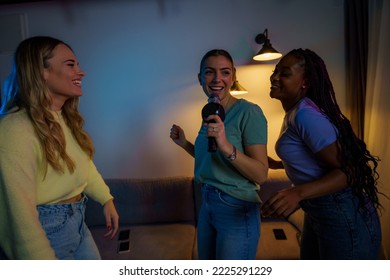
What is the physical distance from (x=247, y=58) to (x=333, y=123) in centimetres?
35

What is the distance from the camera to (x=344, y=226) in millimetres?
572

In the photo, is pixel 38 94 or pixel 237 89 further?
pixel 237 89

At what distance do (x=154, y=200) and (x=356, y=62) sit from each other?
0.85 metres

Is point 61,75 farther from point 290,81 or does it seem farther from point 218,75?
point 290,81

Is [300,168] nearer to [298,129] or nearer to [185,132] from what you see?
[298,129]

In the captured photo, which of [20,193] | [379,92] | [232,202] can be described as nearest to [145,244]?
[232,202]

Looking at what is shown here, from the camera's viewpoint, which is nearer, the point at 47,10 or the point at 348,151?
the point at 348,151

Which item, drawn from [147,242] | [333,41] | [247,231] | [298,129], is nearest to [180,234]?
[147,242]

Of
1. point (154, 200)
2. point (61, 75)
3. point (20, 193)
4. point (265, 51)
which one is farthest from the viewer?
point (154, 200)

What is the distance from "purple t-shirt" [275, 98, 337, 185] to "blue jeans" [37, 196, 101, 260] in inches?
20.9

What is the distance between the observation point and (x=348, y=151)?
559 millimetres

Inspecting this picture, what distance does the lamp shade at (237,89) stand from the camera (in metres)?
0.72

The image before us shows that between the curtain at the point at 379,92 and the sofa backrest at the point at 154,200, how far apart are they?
632mm

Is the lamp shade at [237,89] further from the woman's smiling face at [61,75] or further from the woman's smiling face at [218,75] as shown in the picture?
the woman's smiling face at [61,75]
